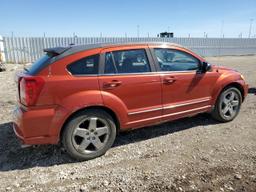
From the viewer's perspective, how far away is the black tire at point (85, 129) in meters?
3.42

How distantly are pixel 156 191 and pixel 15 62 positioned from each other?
17.3m

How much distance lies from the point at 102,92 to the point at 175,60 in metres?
1.64

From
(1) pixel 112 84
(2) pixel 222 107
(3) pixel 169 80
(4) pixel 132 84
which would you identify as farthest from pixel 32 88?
(2) pixel 222 107

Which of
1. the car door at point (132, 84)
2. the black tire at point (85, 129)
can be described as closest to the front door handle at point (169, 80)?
the car door at point (132, 84)

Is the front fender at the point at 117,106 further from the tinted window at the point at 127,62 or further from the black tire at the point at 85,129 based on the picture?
the tinted window at the point at 127,62

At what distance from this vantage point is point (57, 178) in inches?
126

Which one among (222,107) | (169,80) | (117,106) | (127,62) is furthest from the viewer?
(222,107)

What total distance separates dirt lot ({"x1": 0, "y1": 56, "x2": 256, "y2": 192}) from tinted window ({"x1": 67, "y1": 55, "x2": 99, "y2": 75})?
4.37ft

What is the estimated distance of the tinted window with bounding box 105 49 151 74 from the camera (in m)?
3.67

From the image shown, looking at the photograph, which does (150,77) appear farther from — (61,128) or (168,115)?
(61,128)

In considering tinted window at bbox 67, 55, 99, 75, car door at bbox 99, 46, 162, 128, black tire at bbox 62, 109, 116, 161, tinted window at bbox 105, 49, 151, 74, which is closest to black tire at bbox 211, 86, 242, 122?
car door at bbox 99, 46, 162, 128

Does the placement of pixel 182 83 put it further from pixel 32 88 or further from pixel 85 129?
pixel 32 88

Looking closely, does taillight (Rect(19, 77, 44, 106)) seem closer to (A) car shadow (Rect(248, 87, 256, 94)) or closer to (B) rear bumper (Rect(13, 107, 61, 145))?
(B) rear bumper (Rect(13, 107, 61, 145))

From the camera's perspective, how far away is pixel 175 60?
4422mm
